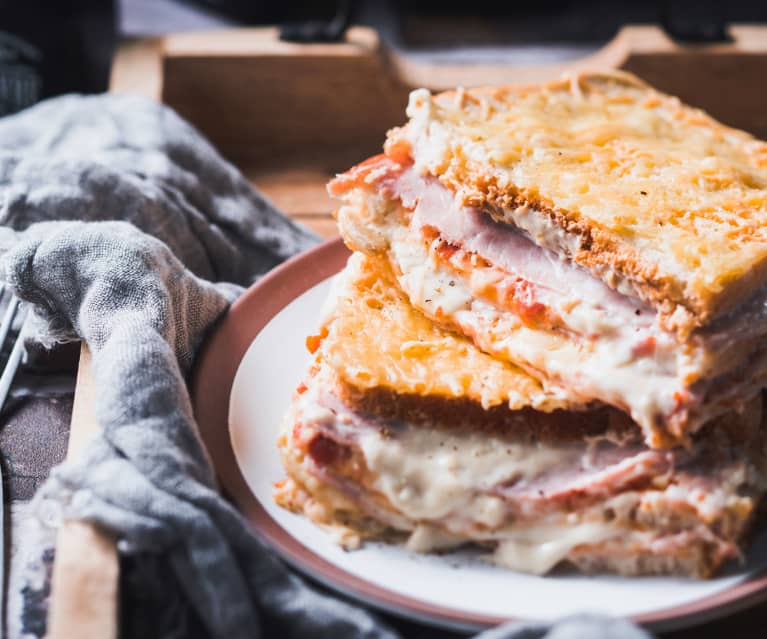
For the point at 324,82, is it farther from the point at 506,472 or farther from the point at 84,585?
the point at 84,585

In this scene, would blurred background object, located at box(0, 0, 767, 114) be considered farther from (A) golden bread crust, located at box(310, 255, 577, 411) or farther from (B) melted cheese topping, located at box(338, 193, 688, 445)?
(A) golden bread crust, located at box(310, 255, 577, 411)

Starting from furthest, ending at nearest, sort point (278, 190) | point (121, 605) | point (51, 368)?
point (278, 190)
point (51, 368)
point (121, 605)

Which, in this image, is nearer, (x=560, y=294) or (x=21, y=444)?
(x=560, y=294)

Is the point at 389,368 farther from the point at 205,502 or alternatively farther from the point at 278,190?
the point at 278,190

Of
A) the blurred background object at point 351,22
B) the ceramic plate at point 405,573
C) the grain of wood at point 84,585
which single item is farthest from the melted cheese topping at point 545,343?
the blurred background object at point 351,22

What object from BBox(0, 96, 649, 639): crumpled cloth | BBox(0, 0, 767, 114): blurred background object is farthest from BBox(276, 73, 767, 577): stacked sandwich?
BBox(0, 0, 767, 114): blurred background object

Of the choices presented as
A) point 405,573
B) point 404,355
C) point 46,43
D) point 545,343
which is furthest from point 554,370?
point 46,43

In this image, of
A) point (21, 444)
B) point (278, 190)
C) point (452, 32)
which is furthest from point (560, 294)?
point (452, 32)

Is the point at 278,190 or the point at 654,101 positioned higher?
the point at 654,101
